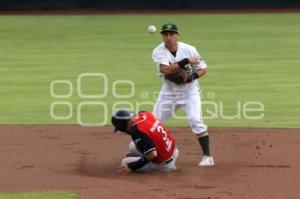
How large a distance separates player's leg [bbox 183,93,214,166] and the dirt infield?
15 centimetres

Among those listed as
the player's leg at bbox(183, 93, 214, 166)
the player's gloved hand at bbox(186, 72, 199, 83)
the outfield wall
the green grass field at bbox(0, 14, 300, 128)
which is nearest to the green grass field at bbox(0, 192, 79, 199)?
the player's leg at bbox(183, 93, 214, 166)

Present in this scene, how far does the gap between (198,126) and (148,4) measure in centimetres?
2499

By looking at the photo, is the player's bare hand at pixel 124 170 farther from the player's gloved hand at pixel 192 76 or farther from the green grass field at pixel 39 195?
the player's gloved hand at pixel 192 76

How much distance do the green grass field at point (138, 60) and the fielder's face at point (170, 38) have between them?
379 centimetres

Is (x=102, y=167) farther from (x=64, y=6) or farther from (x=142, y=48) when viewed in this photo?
(x=64, y=6)

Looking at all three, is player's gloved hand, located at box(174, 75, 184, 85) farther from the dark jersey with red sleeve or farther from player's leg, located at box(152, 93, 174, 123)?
the dark jersey with red sleeve

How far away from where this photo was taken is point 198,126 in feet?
31.7

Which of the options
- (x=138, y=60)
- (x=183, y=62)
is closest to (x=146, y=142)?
(x=183, y=62)

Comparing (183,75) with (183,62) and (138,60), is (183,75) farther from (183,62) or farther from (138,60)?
(138,60)

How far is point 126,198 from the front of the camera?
7984mm

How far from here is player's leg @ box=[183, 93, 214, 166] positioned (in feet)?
31.6

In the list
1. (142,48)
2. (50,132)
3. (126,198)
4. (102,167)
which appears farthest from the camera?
(142,48)

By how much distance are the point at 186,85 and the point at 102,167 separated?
141 cm

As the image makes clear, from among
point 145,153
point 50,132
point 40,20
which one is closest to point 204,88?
point 50,132
